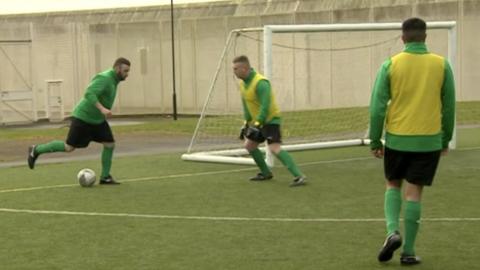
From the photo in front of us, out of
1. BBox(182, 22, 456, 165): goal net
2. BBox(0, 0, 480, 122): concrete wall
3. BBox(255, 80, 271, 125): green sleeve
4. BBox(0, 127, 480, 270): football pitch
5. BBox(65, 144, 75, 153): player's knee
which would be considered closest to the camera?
BBox(0, 127, 480, 270): football pitch

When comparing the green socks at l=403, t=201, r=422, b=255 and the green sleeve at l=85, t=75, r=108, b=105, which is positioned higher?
the green sleeve at l=85, t=75, r=108, b=105

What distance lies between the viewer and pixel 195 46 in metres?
34.0

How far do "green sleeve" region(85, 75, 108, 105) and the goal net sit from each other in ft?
9.58

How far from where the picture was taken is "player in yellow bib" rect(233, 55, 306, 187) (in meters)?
12.2

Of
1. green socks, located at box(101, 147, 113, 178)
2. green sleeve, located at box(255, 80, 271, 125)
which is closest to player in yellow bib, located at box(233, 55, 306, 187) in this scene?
green sleeve, located at box(255, 80, 271, 125)

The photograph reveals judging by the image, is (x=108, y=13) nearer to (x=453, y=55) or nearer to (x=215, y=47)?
(x=215, y=47)

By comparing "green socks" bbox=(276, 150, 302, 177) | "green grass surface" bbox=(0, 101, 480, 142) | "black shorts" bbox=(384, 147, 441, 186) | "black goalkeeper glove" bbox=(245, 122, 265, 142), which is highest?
"black shorts" bbox=(384, 147, 441, 186)

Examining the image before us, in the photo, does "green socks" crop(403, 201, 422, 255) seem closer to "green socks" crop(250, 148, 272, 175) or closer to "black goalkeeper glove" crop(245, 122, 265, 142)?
"black goalkeeper glove" crop(245, 122, 265, 142)

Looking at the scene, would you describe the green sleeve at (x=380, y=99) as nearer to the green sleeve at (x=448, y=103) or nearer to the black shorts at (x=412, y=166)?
the black shorts at (x=412, y=166)

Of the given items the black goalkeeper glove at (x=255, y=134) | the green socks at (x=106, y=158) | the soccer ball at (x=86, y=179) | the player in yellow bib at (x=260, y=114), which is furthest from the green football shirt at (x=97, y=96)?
the black goalkeeper glove at (x=255, y=134)

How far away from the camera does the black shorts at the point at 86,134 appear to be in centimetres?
1267

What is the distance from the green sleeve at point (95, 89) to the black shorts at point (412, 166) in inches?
229

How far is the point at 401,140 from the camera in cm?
723

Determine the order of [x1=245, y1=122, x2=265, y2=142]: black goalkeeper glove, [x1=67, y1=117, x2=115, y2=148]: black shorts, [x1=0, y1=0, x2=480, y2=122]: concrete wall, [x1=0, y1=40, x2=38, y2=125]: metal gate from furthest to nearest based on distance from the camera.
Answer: [x1=0, y1=40, x2=38, y2=125]: metal gate → [x1=0, y1=0, x2=480, y2=122]: concrete wall → [x1=67, y1=117, x2=115, y2=148]: black shorts → [x1=245, y1=122, x2=265, y2=142]: black goalkeeper glove
